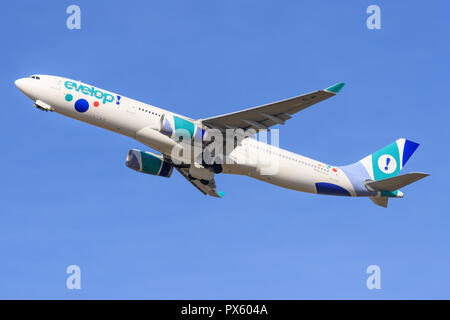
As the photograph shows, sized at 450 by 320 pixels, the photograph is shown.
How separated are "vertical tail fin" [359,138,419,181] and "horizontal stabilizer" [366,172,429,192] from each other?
8.69 ft

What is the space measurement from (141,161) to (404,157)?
20200mm

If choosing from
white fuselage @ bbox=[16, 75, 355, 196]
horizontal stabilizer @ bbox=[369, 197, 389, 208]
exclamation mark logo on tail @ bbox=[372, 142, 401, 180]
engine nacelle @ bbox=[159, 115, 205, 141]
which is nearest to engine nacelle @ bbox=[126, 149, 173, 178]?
white fuselage @ bbox=[16, 75, 355, 196]

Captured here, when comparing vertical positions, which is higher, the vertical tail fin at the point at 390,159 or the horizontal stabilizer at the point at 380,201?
the vertical tail fin at the point at 390,159

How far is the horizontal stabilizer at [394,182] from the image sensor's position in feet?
143

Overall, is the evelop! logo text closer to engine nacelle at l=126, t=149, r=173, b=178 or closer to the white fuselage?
the white fuselage

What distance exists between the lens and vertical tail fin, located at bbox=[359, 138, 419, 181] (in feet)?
163

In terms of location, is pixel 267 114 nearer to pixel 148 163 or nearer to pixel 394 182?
pixel 148 163

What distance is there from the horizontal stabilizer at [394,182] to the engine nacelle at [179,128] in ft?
43.2

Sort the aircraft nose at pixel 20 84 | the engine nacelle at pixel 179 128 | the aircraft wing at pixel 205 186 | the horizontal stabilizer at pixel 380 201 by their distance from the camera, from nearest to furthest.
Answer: the engine nacelle at pixel 179 128, the aircraft nose at pixel 20 84, the horizontal stabilizer at pixel 380 201, the aircraft wing at pixel 205 186

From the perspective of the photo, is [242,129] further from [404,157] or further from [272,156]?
[404,157]

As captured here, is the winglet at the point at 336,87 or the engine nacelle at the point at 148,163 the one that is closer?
the winglet at the point at 336,87

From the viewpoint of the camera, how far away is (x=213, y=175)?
45.2 meters

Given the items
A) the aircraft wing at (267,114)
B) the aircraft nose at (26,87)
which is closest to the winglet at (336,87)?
the aircraft wing at (267,114)

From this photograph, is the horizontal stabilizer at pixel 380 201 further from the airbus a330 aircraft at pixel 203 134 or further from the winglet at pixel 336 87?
the winglet at pixel 336 87
